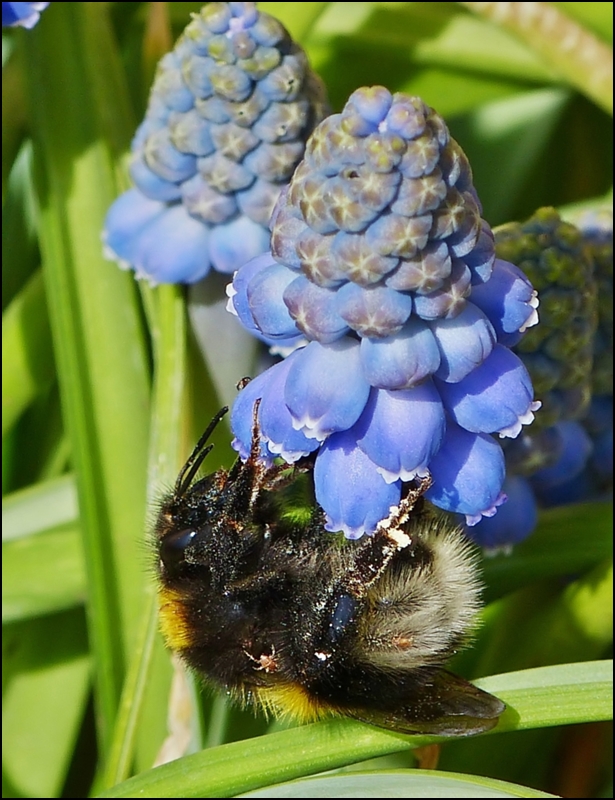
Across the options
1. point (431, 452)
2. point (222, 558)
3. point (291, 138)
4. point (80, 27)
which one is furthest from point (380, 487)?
point (80, 27)

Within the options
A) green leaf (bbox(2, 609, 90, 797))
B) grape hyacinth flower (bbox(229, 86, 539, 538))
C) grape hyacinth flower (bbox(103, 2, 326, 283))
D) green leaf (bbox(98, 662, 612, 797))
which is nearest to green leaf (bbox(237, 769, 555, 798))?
green leaf (bbox(98, 662, 612, 797))

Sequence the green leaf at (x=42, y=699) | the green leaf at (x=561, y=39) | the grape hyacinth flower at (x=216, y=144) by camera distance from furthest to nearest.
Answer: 1. the green leaf at (x=561, y=39)
2. the green leaf at (x=42, y=699)
3. the grape hyacinth flower at (x=216, y=144)

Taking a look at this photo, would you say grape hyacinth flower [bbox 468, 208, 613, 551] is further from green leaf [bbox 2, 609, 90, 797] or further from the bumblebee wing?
green leaf [bbox 2, 609, 90, 797]

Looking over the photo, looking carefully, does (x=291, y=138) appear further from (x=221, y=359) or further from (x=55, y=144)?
(x=55, y=144)

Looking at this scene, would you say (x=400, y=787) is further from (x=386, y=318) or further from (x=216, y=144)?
(x=216, y=144)

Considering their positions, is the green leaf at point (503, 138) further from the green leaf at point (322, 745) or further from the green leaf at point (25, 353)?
the green leaf at point (322, 745)

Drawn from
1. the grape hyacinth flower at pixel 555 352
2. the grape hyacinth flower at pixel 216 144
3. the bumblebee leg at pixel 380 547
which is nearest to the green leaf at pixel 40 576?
the grape hyacinth flower at pixel 216 144

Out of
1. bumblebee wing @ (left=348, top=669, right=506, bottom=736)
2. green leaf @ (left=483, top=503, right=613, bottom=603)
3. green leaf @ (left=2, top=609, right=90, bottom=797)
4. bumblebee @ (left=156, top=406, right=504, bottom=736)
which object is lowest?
green leaf @ (left=2, top=609, right=90, bottom=797)
